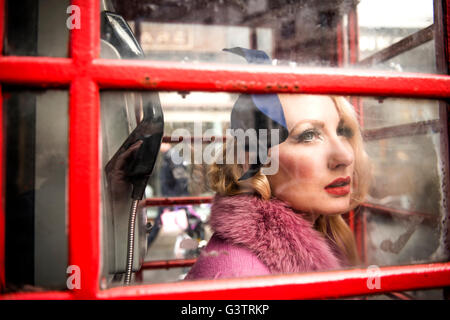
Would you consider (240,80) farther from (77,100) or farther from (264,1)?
(264,1)

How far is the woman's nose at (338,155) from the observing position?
33.9 inches

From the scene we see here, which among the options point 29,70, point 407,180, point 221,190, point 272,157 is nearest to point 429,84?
point 407,180

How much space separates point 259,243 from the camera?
0.81m

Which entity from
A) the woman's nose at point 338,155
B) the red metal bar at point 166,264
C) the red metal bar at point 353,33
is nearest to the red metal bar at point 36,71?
the woman's nose at point 338,155

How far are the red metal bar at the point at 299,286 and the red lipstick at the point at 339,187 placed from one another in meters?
0.26

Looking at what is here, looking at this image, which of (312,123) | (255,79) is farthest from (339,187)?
(255,79)

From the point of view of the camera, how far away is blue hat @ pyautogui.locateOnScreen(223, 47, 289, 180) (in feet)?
2.55

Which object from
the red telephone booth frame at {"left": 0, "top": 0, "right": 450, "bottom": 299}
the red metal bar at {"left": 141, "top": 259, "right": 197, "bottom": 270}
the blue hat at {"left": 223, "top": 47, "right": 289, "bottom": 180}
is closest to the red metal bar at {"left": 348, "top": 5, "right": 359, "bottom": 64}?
the blue hat at {"left": 223, "top": 47, "right": 289, "bottom": 180}

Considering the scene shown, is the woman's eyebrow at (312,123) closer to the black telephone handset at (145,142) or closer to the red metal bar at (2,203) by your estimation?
the black telephone handset at (145,142)

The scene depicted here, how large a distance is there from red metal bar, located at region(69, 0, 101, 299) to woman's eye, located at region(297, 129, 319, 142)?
615 mm

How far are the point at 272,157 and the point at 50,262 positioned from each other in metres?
0.68

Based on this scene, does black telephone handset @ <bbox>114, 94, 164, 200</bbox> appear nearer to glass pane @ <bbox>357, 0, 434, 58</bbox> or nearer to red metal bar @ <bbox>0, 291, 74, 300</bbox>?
red metal bar @ <bbox>0, 291, 74, 300</bbox>

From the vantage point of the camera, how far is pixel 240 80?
60cm

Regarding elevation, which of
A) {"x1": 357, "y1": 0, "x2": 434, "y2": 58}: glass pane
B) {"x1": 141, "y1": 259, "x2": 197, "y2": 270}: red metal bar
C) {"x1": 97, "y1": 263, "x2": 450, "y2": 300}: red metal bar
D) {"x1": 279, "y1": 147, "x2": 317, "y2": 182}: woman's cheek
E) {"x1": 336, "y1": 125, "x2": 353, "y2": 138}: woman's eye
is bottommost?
{"x1": 141, "y1": 259, "x2": 197, "y2": 270}: red metal bar
